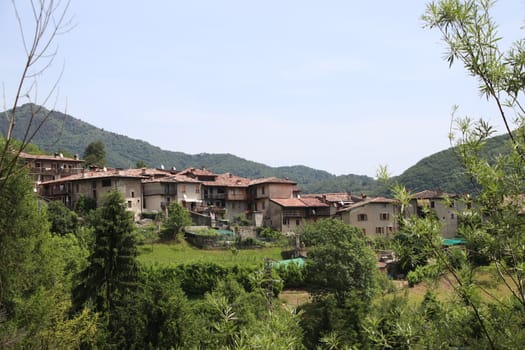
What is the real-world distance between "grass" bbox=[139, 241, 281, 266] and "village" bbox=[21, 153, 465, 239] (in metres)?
8.17

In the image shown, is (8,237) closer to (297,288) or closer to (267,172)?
(297,288)

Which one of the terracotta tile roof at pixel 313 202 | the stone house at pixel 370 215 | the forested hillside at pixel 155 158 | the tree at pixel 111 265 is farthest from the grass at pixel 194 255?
the forested hillside at pixel 155 158

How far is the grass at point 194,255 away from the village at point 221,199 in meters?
8.17

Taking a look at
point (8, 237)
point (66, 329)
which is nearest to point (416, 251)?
point (8, 237)

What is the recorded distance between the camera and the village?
51844 millimetres

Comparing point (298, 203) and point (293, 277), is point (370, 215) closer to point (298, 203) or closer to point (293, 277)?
point (298, 203)

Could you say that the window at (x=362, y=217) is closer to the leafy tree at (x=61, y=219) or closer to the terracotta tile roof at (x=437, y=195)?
the terracotta tile roof at (x=437, y=195)

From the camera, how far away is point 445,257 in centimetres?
446

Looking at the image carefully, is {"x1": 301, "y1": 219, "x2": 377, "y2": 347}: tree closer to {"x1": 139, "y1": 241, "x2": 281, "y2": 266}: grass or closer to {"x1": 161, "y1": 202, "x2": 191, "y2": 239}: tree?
{"x1": 139, "y1": 241, "x2": 281, "y2": 266}: grass

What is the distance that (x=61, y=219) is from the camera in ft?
141

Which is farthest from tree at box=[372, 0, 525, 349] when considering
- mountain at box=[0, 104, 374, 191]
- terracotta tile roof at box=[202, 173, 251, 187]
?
mountain at box=[0, 104, 374, 191]

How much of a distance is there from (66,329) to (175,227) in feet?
93.1

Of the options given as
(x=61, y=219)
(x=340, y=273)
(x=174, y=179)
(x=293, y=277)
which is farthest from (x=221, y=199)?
(x=340, y=273)

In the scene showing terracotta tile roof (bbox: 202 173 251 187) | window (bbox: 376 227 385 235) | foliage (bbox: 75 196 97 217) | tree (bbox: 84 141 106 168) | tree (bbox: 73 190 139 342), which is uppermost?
tree (bbox: 84 141 106 168)
